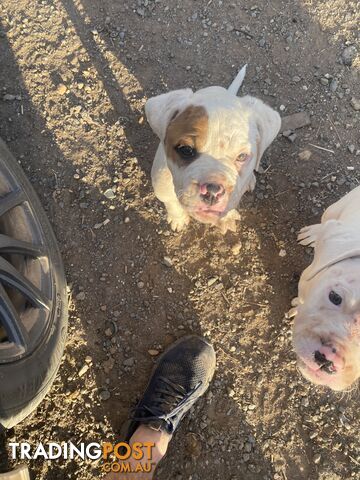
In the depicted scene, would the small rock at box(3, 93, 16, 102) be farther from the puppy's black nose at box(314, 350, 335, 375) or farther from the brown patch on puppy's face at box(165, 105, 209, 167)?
the puppy's black nose at box(314, 350, 335, 375)

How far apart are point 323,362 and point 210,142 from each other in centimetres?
149

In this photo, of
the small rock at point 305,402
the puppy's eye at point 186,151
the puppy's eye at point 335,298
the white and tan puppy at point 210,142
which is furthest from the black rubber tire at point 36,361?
the small rock at point 305,402

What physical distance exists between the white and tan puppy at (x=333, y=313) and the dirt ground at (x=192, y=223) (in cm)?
94

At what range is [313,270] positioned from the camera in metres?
2.81

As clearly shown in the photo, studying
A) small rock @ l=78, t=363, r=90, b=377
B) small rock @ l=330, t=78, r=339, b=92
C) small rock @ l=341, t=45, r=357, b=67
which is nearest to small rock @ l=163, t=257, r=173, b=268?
small rock @ l=78, t=363, r=90, b=377

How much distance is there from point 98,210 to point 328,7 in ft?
9.93

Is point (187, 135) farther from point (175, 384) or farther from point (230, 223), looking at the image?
point (175, 384)

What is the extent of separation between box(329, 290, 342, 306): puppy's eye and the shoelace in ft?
4.51

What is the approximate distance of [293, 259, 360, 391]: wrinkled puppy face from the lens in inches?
97.3

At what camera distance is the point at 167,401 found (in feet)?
11.1

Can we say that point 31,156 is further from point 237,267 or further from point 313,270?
point 313,270

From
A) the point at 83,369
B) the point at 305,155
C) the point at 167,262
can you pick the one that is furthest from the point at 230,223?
the point at 83,369

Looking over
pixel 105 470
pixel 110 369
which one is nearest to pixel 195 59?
pixel 110 369

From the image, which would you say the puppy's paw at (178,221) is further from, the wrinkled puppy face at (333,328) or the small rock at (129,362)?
the wrinkled puppy face at (333,328)
